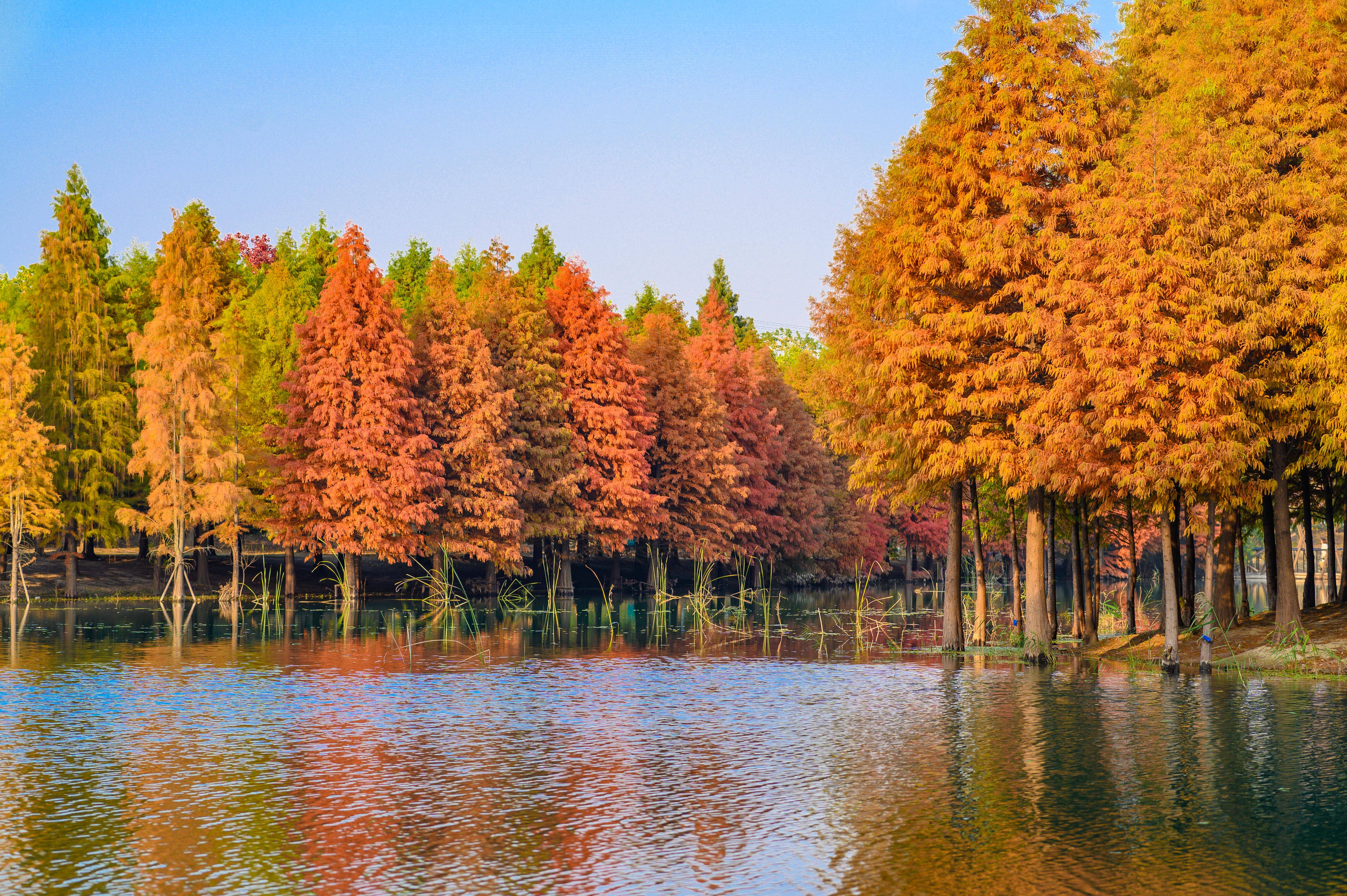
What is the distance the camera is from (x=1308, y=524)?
3794 centimetres

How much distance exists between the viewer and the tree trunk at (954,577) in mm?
36156

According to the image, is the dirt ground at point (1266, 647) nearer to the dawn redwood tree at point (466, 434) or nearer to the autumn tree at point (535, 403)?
the dawn redwood tree at point (466, 434)

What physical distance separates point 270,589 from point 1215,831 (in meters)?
59.8

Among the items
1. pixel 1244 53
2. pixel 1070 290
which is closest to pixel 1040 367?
pixel 1070 290

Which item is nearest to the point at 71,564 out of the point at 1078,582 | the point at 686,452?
the point at 686,452

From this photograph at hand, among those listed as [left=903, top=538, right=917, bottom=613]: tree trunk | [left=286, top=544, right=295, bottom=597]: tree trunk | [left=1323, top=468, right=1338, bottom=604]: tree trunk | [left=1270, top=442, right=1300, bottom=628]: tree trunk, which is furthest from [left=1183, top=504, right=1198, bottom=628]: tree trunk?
[left=286, top=544, right=295, bottom=597]: tree trunk

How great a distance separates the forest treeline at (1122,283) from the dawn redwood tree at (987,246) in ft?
0.23

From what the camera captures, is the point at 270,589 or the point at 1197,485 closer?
the point at 1197,485

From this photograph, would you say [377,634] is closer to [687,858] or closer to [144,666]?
[144,666]

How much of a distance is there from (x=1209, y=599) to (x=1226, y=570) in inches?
226

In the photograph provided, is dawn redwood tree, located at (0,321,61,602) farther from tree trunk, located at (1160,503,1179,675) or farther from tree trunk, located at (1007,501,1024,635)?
tree trunk, located at (1160,503,1179,675)

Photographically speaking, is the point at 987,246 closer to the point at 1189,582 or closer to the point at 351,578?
the point at 1189,582

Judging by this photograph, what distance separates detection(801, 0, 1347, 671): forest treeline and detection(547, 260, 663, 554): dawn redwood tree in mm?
32840

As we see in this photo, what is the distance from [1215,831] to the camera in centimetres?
1493
